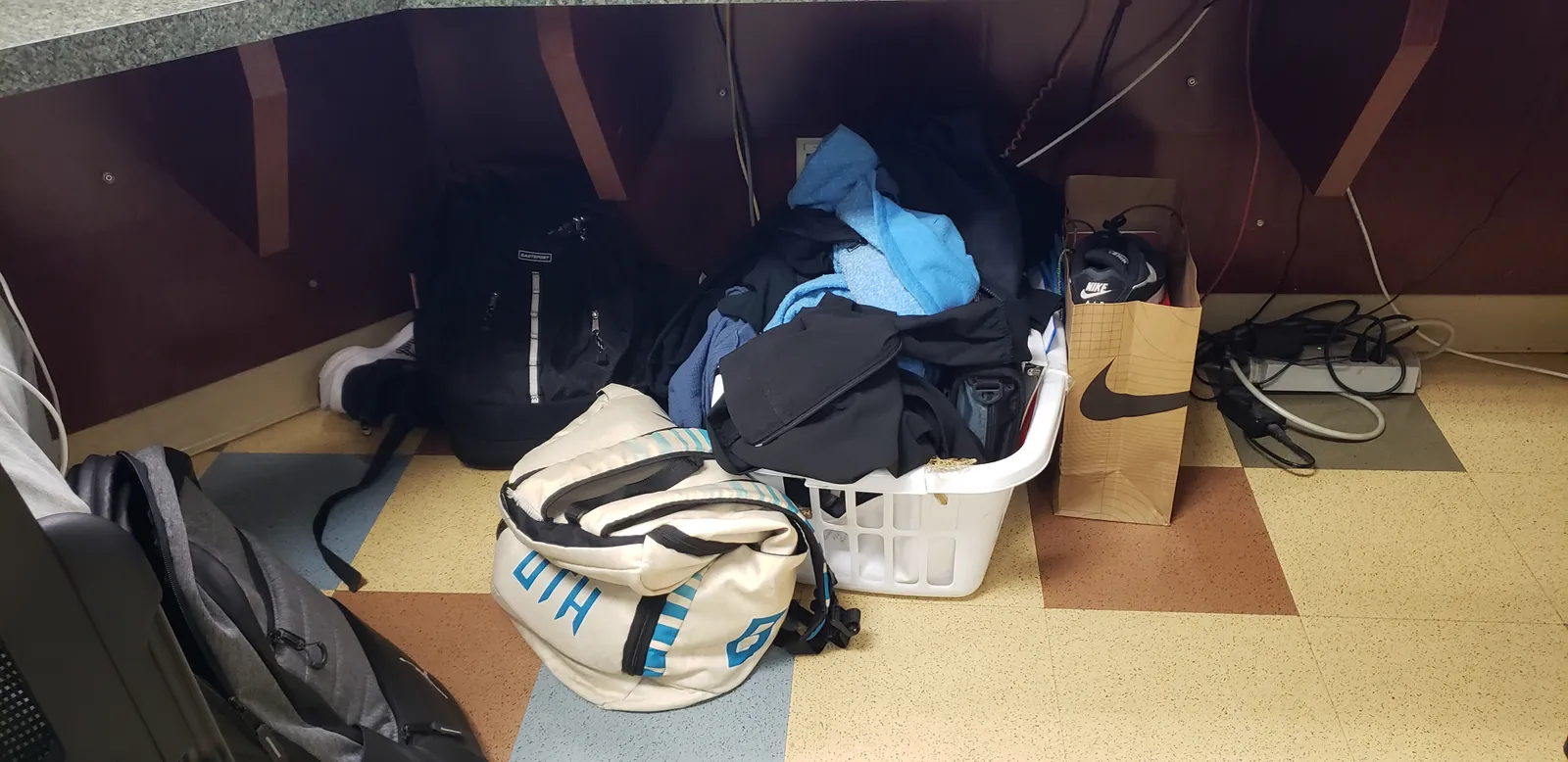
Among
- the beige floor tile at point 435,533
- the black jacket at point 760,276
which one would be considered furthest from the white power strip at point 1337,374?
the beige floor tile at point 435,533

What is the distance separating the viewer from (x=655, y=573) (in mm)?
1080

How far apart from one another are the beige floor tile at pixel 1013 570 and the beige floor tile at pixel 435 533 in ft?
2.17

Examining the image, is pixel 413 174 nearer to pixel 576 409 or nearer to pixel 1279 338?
pixel 576 409

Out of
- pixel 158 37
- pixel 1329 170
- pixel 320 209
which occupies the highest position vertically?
pixel 158 37

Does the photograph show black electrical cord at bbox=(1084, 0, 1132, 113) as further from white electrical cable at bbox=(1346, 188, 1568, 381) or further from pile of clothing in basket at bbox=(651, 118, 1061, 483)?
white electrical cable at bbox=(1346, 188, 1568, 381)

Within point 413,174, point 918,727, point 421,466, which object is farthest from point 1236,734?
point 413,174

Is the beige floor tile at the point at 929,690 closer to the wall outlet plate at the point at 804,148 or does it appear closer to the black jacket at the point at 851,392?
the black jacket at the point at 851,392

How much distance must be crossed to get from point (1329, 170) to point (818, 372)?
0.72 metres

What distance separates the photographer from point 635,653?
1.14 m

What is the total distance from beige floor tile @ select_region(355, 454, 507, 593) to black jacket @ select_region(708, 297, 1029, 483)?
43 cm

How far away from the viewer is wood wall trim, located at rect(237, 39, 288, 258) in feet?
3.70

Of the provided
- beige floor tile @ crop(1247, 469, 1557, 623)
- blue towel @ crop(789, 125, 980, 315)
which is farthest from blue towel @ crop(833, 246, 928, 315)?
beige floor tile @ crop(1247, 469, 1557, 623)

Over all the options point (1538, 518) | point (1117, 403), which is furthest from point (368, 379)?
point (1538, 518)

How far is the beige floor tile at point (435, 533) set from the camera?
1.38 meters
